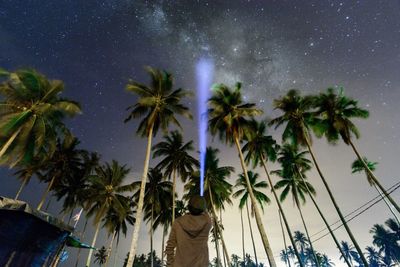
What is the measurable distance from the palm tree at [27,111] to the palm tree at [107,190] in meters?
8.93

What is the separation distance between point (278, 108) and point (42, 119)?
23.1 metres

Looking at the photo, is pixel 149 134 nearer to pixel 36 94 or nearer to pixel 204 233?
pixel 36 94

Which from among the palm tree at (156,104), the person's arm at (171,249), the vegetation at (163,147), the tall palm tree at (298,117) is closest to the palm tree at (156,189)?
the vegetation at (163,147)

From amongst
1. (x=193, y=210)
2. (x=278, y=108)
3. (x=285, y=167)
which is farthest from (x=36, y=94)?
(x=285, y=167)

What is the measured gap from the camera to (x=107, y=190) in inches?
1109

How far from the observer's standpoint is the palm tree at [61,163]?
27.4 meters

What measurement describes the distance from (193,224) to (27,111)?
19323 mm

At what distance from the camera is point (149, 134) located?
1977 centimetres

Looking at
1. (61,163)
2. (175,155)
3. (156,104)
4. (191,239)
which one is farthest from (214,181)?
(191,239)

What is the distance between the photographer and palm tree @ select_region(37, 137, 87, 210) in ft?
89.8

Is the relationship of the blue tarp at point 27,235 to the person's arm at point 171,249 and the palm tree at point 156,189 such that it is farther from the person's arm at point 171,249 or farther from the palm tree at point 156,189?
the palm tree at point 156,189

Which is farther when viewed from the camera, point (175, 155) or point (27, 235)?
point (175, 155)

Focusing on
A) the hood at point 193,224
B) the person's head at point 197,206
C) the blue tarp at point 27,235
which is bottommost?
the hood at point 193,224

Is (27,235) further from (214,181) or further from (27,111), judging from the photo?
(214,181)
